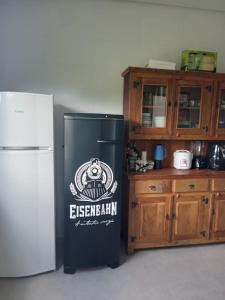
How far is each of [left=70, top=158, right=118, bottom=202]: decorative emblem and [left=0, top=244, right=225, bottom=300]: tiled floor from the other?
725mm

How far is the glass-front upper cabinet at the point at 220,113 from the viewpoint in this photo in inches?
106

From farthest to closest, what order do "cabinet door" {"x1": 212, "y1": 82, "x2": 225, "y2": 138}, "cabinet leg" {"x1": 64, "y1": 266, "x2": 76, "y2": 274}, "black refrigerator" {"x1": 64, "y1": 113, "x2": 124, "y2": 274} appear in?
"cabinet door" {"x1": 212, "y1": 82, "x2": 225, "y2": 138}
"cabinet leg" {"x1": 64, "y1": 266, "x2": 76, "y2": 274}
"black refrigerator" {"x1": 64, "y1": 113, "x2": 124, "y2": 274}

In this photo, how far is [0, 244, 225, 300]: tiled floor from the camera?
1.99 meters

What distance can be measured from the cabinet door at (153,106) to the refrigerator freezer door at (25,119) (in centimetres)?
93

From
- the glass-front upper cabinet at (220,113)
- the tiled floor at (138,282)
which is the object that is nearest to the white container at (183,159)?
the glass-front upper cabinet at (220,113)

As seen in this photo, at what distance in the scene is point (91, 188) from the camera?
7.25 feet

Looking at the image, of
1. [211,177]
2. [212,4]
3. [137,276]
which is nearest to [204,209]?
[211,177]

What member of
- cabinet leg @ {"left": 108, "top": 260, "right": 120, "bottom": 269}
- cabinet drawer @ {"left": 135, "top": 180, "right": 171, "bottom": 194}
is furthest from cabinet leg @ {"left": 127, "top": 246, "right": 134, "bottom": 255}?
cabinet drawer @ {"left": 135, "top": 180, "right": 171, "bottom": 194}

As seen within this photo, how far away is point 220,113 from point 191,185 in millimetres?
888

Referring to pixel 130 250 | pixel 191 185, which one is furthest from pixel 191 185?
pixel 130 250

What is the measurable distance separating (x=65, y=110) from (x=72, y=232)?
1313 mm

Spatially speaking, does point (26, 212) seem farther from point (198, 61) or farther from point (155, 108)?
point (198, 61)

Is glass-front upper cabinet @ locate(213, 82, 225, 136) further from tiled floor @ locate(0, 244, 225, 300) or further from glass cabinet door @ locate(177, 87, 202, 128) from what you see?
tiled floor @ locate(0, 244, 225, 300)

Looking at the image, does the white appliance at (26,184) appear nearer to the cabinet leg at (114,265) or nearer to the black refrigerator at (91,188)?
the black refrigerator at (91,188)
